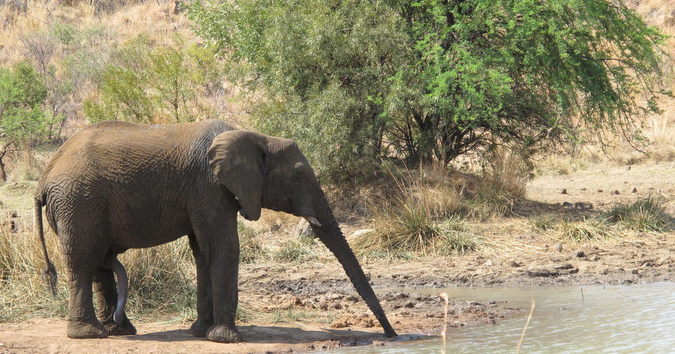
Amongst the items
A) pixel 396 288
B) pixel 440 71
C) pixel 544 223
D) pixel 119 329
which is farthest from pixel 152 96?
pixel 119 329

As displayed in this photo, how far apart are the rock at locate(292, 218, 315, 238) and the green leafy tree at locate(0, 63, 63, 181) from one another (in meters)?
11.7

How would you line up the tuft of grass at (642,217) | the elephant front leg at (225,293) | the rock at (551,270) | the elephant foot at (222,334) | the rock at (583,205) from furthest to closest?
the rock at (583,205)
the tuft of grass at (642,217)
the rock at (551,270)
the elephant foot at (222,334)
the elephant front leg at (225,293)

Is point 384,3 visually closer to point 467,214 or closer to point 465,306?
point 467,214

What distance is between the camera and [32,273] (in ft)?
34.3

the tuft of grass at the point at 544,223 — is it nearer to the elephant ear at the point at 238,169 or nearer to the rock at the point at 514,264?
the rock at the point at 514,264

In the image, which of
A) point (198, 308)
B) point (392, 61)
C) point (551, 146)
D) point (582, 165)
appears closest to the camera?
point (198, 308)

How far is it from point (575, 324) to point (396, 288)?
10.2 feet

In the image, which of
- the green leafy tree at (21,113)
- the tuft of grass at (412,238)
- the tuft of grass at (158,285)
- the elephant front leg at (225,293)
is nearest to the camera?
the elephant front leg at (225,293)

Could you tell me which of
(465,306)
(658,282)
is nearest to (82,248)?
(465,306)

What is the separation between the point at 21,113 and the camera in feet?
90.4

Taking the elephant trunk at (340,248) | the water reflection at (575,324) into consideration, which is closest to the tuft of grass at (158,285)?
the elephant trunk at (340,248)

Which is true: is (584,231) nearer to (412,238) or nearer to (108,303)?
(412,238)

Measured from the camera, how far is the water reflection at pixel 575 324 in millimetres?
9102

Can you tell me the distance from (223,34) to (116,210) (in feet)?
43.4
